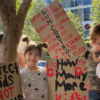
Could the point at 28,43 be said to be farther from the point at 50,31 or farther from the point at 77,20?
the point at 77,20

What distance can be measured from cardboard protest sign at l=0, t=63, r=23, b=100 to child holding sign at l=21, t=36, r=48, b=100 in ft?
0.14

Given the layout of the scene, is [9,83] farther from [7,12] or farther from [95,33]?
[95,33]

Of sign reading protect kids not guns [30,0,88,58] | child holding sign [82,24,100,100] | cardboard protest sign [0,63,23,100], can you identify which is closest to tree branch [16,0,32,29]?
sign reading protect kids not guns [30,0,88,58]

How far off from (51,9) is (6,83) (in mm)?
639

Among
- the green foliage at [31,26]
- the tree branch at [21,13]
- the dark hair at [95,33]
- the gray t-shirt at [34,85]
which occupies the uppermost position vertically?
the green foliage at [31,26]

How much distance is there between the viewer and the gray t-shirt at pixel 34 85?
2.84ft

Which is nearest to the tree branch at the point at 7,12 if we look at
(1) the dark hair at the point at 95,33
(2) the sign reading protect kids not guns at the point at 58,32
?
(2) the sign reading protect kids not guns at the point at 58,32

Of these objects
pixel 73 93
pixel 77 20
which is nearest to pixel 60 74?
pixel 73 93

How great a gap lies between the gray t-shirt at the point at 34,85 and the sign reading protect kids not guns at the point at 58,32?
0.20 m

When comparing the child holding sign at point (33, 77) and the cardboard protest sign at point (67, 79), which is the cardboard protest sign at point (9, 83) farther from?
the cardboard protest sign at point (67, 79)

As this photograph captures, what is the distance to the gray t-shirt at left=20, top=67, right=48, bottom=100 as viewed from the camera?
865 mm

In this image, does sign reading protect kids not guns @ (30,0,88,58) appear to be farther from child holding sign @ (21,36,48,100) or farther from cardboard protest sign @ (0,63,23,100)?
cardboard protest sign @ (0,63,23,100)

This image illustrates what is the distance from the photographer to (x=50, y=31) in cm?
100

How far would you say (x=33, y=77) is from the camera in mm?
896
